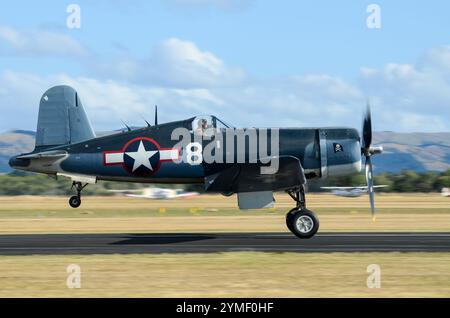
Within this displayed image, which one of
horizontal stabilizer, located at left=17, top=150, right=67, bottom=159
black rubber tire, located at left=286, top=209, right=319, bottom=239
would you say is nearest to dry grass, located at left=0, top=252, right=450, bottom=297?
black rubber tire, located at left=286, top=209, right=319, bottom=239

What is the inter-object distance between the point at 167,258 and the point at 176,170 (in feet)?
16.3

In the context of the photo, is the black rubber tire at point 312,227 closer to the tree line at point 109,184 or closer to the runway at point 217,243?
the runway at point 217,243

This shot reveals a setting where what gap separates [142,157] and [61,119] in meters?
4.09

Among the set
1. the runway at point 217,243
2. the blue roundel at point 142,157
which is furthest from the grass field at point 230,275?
the blue roundel at point 142,157

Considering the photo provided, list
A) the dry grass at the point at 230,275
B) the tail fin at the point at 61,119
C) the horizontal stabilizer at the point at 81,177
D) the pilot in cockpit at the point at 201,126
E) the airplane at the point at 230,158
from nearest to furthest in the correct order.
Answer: the dry grass at the point at 230,275
the airplane at the point at 230,158
the pilot in cockpit at the point at 201,126
the horizontal stabilizer at the point at 81,177
the tail fin at the point at 61,119

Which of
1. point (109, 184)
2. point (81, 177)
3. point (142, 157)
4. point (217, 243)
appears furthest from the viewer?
point (109, 184)

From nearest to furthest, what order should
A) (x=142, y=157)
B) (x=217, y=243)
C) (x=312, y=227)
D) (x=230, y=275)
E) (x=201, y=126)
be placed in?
(x=230, y=275) < (x=217, y=243) < (x=312, y=227) < (x=201, y=126) < (x=142, y=157)

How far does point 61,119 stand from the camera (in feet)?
72.6

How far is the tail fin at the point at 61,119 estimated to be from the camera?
21.8 metres

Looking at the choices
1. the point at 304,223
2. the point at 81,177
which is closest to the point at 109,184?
the point at 81,177

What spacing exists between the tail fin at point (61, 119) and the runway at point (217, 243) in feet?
9.79

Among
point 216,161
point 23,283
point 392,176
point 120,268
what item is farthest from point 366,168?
point 392,176

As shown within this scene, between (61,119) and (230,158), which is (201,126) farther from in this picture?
(61,119)

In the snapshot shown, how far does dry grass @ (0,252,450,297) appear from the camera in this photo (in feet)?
35.9
